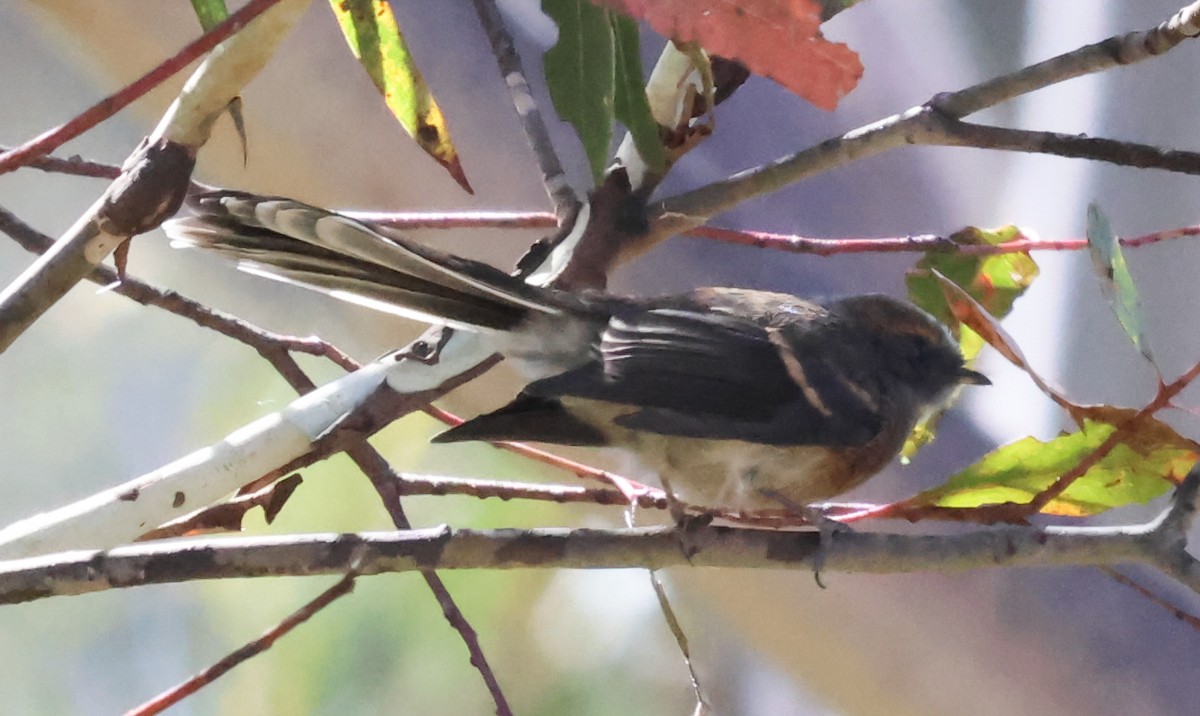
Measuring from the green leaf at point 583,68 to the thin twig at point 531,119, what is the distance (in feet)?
0.78

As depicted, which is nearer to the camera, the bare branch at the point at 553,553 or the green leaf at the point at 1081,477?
the bare branch at the point at 553,553

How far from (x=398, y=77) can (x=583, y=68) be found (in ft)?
0.55

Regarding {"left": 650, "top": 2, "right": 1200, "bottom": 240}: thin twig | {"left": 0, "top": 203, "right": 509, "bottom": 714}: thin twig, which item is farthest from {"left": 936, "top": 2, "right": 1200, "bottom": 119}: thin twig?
{"left": 0, "top": 203, "right": 509, "bottom": 714}: thin twig

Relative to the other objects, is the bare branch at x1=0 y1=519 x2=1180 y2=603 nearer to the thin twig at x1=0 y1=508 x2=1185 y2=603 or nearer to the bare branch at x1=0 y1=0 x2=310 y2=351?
the thin twig at x1=0 y1=508 x2=1185 y2=603

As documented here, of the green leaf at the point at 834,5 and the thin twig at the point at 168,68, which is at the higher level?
the thin twig at the point at 168,68

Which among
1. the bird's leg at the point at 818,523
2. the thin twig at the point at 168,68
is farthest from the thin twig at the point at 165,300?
the bird's leg at the point at 818,523

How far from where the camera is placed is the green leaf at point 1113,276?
0.50m

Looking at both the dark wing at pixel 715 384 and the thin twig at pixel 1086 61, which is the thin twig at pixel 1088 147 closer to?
the thin twig at pixel 1086 61

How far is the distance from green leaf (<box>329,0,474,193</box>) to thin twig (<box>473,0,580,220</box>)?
0.48 ft

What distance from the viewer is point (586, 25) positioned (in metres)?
0.51

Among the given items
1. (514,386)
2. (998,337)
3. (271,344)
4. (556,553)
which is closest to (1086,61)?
(998,337)

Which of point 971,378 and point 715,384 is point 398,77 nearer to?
point 715,384

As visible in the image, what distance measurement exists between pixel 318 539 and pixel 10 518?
98cm

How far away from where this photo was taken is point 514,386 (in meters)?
1.10
